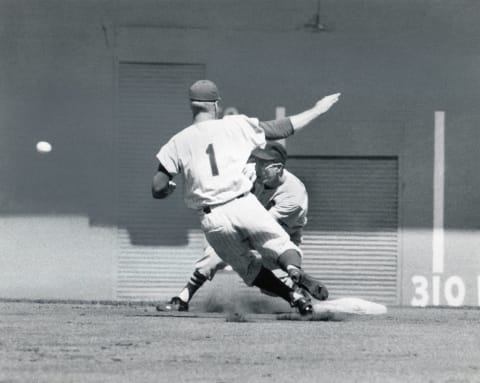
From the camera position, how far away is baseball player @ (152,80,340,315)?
33.6ft

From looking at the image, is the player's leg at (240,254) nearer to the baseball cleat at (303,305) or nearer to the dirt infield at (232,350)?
the baseball cleat at (303,305)

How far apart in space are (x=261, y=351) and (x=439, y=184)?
978 centimetres

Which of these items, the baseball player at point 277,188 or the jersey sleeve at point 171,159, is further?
the baseball player at point 277,188

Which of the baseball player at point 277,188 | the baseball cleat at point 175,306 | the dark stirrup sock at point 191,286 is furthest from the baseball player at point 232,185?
the baseball player at point 277,188

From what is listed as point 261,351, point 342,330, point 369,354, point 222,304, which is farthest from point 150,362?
point 222,304

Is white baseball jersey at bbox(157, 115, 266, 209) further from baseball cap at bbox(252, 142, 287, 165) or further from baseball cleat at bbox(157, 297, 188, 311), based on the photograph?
baseball cap at bbox(252, 142, 287, 165)

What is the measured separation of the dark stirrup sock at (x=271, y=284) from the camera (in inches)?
424

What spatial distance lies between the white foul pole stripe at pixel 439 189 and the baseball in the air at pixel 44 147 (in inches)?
198

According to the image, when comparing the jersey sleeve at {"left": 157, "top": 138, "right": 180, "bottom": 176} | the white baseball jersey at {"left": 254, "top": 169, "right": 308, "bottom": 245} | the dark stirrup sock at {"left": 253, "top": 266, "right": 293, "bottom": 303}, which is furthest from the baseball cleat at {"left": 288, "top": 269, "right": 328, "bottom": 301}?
the white baseball jersey at {"left": 254, "top": 169, "right": 308, "bottom": 245}

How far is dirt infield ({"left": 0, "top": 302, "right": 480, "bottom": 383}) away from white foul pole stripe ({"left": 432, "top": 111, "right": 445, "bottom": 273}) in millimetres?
6196

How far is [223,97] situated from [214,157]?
6832 millimetres

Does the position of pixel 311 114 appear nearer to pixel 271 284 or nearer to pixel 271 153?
pixel 271 284

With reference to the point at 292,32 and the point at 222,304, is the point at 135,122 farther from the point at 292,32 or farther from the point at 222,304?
the point at 222,304

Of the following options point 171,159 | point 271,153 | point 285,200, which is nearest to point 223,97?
point 271,153
